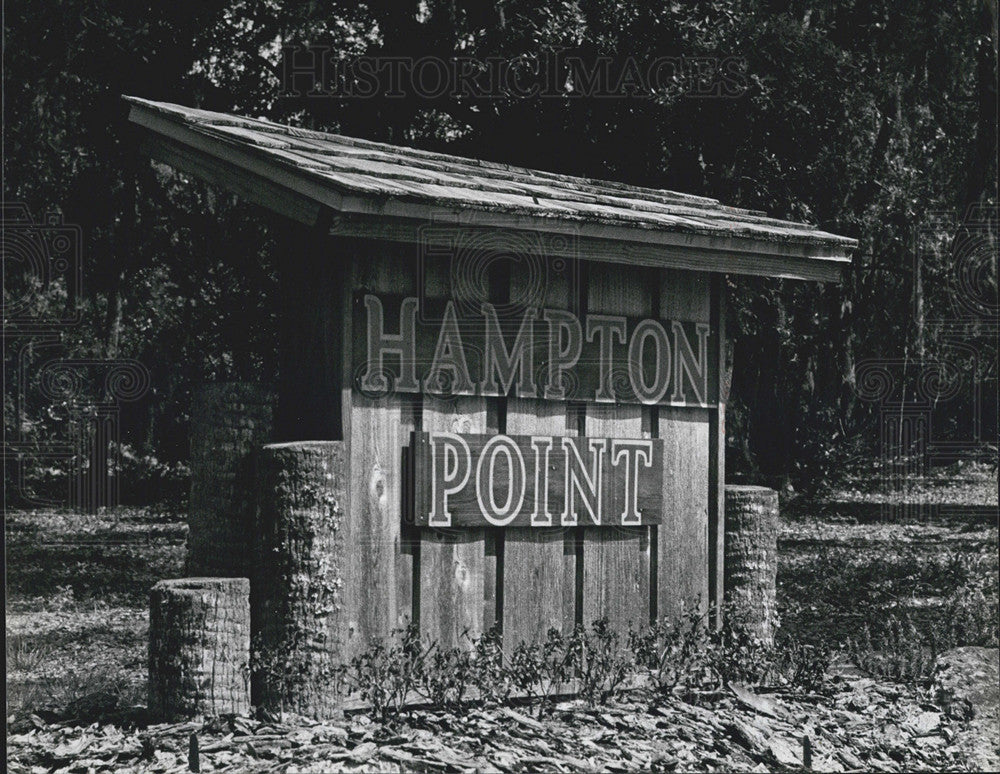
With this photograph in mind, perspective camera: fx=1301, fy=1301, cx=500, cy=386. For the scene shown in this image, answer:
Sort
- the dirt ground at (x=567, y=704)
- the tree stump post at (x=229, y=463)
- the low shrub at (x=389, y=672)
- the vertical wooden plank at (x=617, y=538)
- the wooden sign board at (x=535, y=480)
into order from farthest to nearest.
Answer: the vertical wooden plank at (x=617, y=538)
the wooden sign board at (x=535, y=480)
the tree stump post at (x=229, y=463)
the low shrub at (x=389, y=672)
the dirt ground at (x=567, y=704)

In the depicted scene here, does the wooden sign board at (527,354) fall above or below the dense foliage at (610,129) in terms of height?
below

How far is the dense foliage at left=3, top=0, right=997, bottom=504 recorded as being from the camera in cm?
1421

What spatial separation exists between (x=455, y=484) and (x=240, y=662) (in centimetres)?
155

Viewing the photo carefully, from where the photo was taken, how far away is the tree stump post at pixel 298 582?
21.9ft

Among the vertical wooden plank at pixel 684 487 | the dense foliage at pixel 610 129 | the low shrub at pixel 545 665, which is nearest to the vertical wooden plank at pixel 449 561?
the low shrub at pixel 545 665

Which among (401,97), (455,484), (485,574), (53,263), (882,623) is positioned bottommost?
(882,623)

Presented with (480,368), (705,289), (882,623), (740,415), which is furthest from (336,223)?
(740,415)

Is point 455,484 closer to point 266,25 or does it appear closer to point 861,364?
point 266,25

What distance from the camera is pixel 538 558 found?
777 cm

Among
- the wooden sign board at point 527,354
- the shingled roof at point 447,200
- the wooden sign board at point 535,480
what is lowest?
the wooden sign board at point 535,480

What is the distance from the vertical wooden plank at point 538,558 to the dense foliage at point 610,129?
23.0 feet

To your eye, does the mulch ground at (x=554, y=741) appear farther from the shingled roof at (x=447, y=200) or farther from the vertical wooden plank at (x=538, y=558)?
the shingled roof at (x=447, y=200)

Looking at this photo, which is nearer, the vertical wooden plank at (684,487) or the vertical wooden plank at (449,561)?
the vertical wooden plank at (449,561)

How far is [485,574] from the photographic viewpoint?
24.8 feet
